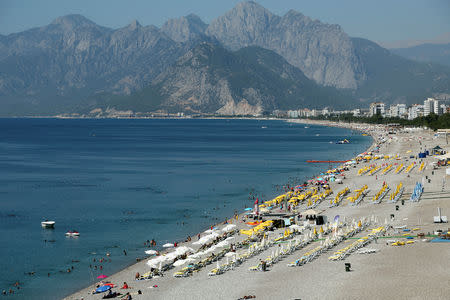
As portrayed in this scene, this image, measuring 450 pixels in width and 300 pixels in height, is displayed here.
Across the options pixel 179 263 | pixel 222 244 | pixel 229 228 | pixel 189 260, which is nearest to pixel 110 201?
pixel 229 228

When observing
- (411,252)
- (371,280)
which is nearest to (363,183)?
(411,252)

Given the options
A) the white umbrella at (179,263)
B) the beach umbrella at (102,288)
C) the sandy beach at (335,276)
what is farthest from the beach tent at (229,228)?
the beach umbrella at (102,288)

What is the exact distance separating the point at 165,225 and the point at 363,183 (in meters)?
32.1

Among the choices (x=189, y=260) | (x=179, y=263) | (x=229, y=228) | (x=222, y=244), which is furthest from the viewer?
(x=229, y=228)

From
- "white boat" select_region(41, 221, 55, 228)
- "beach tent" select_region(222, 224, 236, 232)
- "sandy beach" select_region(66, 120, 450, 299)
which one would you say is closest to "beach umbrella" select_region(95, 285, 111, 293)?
"sandy beach" select_region(66, 120, 450, 299)

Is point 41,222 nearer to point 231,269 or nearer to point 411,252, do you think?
point 231,269

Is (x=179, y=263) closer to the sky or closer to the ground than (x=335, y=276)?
closer to the ground

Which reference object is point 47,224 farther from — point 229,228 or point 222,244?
point 222,244

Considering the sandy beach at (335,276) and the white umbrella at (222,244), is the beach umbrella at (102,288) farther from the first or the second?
the white umbrella at (222,244)

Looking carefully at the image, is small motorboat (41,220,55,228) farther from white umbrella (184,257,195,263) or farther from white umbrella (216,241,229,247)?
white umbrella (184,257,195,263)

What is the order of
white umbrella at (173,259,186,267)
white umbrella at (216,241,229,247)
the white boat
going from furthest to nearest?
the white boat < white umbrella at (216,241,229,247) < white umbrella at (173,259,186,267)

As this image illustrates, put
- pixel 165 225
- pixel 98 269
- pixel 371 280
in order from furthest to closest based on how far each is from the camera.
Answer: pixel 165 225
pixel 98 269
pixel 371 280

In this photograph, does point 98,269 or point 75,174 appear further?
point 75,174

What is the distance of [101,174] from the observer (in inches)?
4080
